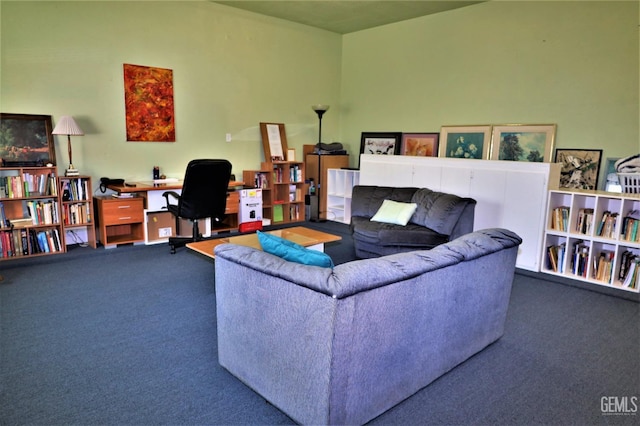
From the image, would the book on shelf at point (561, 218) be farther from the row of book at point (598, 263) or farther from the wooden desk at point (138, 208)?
the wooden desk at point (138, 208)

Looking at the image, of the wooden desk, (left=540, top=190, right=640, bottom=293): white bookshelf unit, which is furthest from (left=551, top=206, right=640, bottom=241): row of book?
the wooden desk

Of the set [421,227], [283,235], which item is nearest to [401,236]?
[421,227]

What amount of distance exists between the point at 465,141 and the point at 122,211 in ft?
15.2

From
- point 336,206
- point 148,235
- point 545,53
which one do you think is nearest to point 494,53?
point 545,53

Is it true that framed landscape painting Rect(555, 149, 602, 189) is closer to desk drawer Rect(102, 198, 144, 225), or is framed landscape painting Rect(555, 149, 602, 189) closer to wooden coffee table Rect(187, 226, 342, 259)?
wooden coffee table Rect(187, 226, 342, 259)

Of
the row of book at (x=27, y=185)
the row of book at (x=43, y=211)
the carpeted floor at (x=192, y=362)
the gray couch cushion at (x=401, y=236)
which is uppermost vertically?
the row of book at (x=27, y=185)

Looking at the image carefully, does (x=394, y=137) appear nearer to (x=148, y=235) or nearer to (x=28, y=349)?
(x=148, y=235)

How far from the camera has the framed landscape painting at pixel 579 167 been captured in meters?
4.90

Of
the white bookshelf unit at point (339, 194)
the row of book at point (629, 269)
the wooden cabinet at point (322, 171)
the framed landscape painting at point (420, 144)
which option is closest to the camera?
the row of book at point (629, 269)

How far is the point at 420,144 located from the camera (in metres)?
6.64

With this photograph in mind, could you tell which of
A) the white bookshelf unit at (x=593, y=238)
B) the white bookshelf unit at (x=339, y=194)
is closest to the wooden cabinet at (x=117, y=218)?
the white bookshelf unit at (x=339, y=194)

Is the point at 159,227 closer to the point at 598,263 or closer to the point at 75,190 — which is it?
the point at 75,190

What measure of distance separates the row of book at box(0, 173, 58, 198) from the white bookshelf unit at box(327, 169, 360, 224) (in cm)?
398

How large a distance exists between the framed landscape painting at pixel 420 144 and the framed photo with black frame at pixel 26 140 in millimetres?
4848
